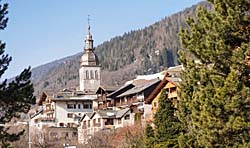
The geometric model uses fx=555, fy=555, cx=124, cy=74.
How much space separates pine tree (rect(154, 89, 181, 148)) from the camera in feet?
99.3

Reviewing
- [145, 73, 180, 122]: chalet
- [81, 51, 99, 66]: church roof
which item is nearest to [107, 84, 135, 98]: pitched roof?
[145, 73, 180, 122]: chalet

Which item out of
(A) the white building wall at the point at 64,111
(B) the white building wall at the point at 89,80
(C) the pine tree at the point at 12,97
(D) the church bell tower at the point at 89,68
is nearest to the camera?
(C) the pine tree at the point at 12,97

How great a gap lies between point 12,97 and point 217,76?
8.29m

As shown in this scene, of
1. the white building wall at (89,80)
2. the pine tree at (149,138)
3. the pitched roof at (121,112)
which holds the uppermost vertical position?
the white building wall at (89,80)

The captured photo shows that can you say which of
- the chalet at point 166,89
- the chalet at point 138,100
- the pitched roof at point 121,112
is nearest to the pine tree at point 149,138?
the chalet at point 166,89

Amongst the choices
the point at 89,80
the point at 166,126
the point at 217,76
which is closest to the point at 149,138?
the point at 166,126

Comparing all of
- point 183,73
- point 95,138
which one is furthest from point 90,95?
point 183,73

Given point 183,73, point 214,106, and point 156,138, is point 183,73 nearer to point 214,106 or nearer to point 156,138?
point 214,106

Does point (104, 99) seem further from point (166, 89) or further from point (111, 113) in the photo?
point (166, 89)

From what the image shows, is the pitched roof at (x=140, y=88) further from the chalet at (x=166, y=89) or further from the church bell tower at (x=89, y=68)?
the church bell tower at (x=89, y=68)

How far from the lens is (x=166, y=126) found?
30922 millimetres

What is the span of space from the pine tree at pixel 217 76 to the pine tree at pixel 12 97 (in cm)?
621

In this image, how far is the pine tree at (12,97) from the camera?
2095cm

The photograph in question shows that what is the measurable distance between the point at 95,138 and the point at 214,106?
44471mm
